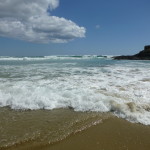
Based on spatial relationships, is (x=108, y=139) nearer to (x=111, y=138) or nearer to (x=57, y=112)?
(x=111, y=138)

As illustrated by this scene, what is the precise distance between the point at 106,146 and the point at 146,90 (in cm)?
453

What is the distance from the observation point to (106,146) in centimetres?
352

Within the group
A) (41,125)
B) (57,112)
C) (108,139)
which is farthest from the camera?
(57,112)

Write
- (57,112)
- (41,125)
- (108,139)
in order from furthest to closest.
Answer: (57,112) < (41,125) < (108,139)

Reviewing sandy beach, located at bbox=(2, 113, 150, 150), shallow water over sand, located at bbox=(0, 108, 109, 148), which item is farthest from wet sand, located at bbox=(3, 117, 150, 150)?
shallow water over sand, located at bbox=(0, 108, 109, 148)

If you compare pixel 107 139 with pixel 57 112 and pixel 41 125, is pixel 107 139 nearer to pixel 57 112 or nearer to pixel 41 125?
pixel 41 125

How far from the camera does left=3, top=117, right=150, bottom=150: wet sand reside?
348 centimetres

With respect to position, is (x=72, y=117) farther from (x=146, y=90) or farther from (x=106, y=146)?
(x=146, y=90)

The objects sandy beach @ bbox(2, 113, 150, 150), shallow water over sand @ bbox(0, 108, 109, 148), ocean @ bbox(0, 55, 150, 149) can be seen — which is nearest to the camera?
sandy beach @ bbox(2, 113, 150, 150)

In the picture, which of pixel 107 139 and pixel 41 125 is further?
pixel 41 125

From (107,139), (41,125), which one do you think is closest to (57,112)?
(41,125)

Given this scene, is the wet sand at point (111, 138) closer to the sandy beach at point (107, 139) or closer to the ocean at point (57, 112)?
the sandy beach at point (107, 139)

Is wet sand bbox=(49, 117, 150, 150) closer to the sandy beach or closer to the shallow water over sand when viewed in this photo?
the sandy beach

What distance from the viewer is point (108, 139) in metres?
3.77
